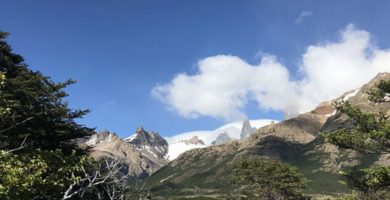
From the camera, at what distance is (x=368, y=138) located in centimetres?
3388

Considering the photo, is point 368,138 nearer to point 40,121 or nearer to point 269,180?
point 40,121

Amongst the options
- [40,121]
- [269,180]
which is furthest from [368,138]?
[269,180]

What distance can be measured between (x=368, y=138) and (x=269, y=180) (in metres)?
39.3

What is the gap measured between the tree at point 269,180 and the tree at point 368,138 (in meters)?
34.8

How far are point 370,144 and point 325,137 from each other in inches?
144

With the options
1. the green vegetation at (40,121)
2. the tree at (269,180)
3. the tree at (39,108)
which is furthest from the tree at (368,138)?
the tree at (269,180)

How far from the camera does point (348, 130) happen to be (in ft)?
119

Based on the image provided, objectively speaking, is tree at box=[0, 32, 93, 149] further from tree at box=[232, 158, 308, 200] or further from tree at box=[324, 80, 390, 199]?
tree at box=[232, 158, 308, 200]

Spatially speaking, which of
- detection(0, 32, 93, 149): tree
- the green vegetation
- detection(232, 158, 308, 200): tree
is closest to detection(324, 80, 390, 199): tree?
the green vegetation

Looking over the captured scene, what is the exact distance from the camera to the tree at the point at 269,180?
2815 inches

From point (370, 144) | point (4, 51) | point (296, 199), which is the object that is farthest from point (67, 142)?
point (296, 199)

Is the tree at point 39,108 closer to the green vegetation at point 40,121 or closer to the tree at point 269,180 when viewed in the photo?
the green vegetation at point 40,121

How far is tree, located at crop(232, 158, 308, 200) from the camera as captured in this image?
71.5m

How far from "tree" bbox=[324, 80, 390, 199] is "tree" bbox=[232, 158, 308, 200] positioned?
34.8 metres
